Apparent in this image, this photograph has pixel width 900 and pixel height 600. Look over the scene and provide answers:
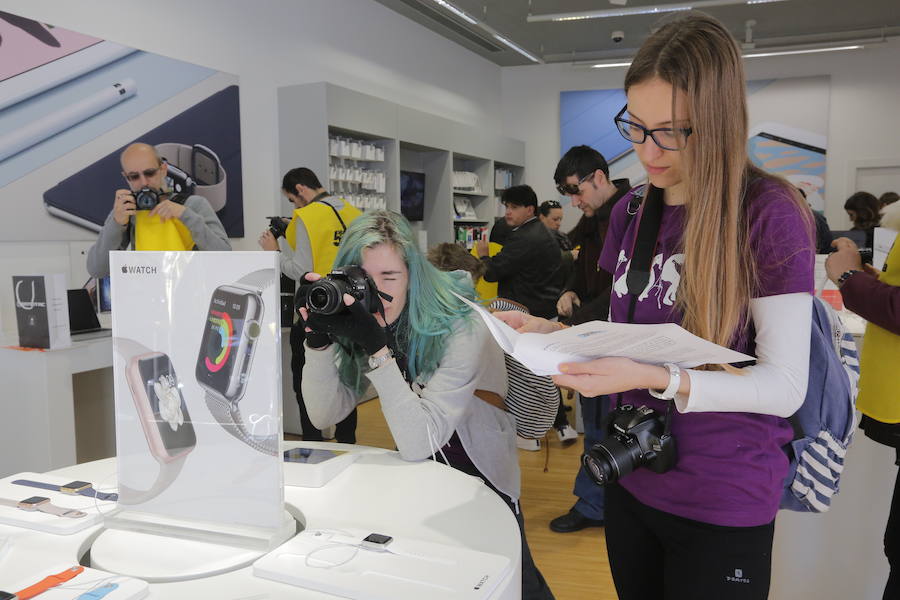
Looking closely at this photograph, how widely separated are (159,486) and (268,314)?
337 mm

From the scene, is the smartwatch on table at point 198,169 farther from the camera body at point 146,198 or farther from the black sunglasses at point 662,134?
the black sunglasses at point 662,134

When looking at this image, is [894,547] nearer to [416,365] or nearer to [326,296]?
[416,365]

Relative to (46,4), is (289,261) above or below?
below

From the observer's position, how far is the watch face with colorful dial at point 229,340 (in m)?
1.01

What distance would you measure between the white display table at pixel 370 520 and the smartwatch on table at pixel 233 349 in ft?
0.65

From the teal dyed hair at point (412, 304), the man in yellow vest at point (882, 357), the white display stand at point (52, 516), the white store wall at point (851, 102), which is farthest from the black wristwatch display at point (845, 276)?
the white store wall at point (851, 102)

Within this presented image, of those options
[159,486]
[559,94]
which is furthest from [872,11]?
[159,486]

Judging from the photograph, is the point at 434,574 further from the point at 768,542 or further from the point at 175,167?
the point at 175,167

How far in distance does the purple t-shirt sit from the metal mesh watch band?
584 millimetres

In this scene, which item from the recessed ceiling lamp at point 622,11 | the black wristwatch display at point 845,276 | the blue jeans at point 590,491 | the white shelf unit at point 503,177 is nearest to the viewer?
the black wristwatch display at point 845,276

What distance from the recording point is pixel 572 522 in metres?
2.92

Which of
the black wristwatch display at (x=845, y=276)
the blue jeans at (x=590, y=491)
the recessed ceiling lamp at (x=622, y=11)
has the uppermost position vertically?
the recessed ceiling lamp at (x=622, y=11)

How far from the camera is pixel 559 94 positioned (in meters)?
8.38

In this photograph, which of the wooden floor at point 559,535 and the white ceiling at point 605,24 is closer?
the wooden floor at point 559,535
